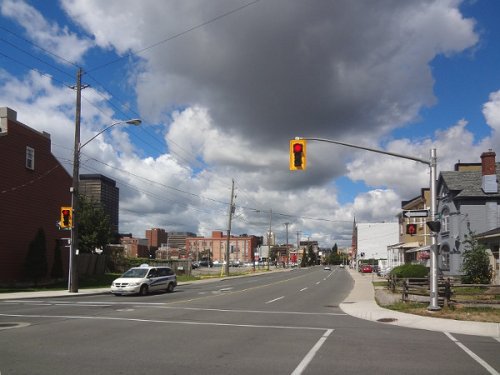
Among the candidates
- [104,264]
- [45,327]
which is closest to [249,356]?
[45,327]

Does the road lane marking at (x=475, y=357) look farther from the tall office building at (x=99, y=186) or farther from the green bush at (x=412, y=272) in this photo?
the tall office building at (x=99, y=186)

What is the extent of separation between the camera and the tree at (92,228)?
5516 cm

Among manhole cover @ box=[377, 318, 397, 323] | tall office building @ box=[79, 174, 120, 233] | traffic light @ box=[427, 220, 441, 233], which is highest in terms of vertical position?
tall office building @ box=[79, 174, 120, 233]

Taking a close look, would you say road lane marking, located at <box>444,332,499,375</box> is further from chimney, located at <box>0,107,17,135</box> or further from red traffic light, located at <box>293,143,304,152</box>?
chimney, located at <box>0,107,17,135</box>

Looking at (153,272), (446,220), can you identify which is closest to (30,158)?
(153,272)

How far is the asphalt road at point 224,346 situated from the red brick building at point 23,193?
1786 centimetres

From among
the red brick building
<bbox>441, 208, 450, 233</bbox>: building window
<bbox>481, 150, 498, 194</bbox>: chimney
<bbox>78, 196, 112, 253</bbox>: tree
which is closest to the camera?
the red brick building

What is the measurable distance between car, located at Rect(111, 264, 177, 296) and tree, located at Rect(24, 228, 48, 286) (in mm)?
9564

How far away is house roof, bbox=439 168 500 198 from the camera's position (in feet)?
118

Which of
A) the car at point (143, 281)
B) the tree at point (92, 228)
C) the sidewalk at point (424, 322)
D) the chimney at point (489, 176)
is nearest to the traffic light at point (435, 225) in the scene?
the sidewalk at point (424, 322)

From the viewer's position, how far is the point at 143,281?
90.8 feet

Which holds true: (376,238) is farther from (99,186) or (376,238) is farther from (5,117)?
(5,117)

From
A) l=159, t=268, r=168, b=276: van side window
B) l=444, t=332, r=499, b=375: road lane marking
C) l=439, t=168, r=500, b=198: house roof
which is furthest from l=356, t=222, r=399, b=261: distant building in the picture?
l=444, t=332, r=499, b=375: road lane marking

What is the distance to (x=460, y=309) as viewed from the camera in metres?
18.6
